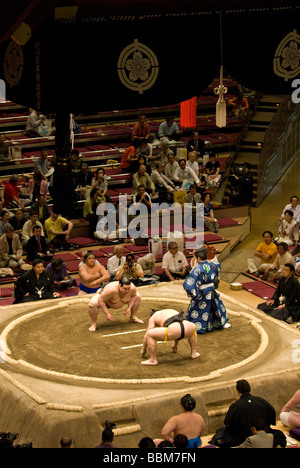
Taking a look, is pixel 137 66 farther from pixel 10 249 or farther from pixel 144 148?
pixel 144 148

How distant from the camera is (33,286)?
692 cm

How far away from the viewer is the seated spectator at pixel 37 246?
25.6 feet

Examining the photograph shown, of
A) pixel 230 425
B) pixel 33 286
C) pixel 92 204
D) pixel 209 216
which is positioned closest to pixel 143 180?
pixel 92 204

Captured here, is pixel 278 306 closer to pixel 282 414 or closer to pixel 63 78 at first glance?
pixel 282 414

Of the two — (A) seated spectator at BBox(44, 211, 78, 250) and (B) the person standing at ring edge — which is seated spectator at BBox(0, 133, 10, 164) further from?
(B) the person standing at ring edge

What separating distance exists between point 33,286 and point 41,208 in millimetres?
1496

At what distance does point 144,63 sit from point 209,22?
57 cm

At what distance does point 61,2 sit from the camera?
6.00m

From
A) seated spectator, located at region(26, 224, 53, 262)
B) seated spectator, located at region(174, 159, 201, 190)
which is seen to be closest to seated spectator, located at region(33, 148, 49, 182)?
seated spectator, located at region(26, 224, 53, 262)

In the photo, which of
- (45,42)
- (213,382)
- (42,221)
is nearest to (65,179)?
(42,221)

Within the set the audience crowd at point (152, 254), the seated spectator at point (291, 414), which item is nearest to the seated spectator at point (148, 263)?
the audience crowd at point (152, 254)

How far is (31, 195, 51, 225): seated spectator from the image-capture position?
26.9 feet

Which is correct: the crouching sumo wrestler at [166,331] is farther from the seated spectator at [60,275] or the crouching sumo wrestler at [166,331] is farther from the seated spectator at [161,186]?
the seated spectator at [161,186]

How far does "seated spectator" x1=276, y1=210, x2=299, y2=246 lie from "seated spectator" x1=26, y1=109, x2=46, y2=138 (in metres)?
3.23
